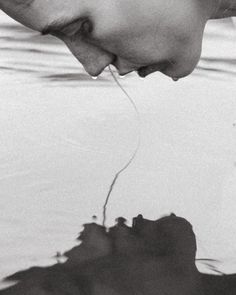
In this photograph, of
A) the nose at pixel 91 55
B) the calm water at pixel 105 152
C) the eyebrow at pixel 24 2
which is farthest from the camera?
the calm water at pixel 105 152

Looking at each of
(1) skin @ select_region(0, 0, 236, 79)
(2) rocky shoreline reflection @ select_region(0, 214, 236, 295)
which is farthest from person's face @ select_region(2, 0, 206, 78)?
(2) rocky shoreline reflection @ select_region(0, 214, 236, 295)

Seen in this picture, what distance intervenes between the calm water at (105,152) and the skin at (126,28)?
0.96 feet

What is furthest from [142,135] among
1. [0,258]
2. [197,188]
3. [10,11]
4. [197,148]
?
[10,11]

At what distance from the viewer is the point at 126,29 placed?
1.27 m

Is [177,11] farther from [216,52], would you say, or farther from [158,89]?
[216,52]

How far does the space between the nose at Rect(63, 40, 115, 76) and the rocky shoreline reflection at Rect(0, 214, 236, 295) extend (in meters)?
0.31

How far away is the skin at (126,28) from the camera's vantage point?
1.21 metres

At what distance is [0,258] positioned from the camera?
4.61 ft

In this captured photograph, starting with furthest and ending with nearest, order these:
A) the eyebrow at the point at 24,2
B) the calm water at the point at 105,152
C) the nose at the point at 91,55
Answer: the calm water at the point at 105,152, the nose at the point at 91,55, the eyebrow at the point at 24,2

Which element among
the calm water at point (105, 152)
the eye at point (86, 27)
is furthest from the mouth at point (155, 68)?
the calm water at point (105, 152)

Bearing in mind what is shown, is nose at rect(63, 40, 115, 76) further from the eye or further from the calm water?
the calm water

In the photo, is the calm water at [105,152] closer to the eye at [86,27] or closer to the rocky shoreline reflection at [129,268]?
the rocky shoreline reflection at [129,268]

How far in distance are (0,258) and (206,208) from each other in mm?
397

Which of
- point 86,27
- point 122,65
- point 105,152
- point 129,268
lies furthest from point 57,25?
point 105,152
